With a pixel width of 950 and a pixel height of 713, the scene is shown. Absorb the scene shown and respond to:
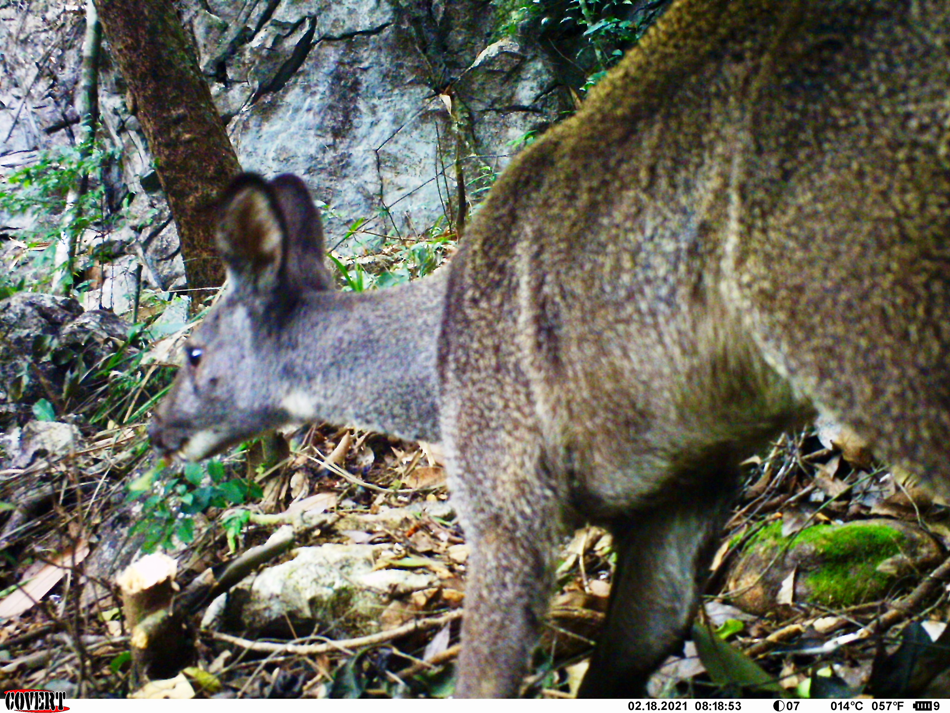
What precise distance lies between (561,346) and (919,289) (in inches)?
37.6

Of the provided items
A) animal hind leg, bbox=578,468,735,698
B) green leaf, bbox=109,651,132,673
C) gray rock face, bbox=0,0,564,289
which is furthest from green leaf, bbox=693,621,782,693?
gray rock face, bbox=0,0,564,289

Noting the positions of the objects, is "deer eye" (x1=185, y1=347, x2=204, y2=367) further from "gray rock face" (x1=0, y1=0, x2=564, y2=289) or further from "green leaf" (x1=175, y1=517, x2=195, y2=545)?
"gray rock face" (x1=0, y1=0, x2=564, y2=289)

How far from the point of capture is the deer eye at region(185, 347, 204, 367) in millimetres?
3449

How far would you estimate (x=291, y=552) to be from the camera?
13.6 feet

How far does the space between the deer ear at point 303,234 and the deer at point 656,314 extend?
2.9 inches

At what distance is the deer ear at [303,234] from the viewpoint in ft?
11.3

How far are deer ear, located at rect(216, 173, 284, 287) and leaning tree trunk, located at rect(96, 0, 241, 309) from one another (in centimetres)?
316

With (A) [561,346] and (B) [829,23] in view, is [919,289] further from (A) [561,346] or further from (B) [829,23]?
(A) [561,346]

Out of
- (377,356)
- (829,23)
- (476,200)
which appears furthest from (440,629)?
(476,200)

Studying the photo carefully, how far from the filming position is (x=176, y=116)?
6102 mm

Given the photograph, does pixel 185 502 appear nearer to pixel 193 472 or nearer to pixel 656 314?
pixel 193 472

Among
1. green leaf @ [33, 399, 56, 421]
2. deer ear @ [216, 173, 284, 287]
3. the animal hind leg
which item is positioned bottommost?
the animal hind leg

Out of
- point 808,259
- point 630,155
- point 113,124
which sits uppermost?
point 113,124

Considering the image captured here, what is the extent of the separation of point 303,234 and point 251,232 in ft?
1.45
